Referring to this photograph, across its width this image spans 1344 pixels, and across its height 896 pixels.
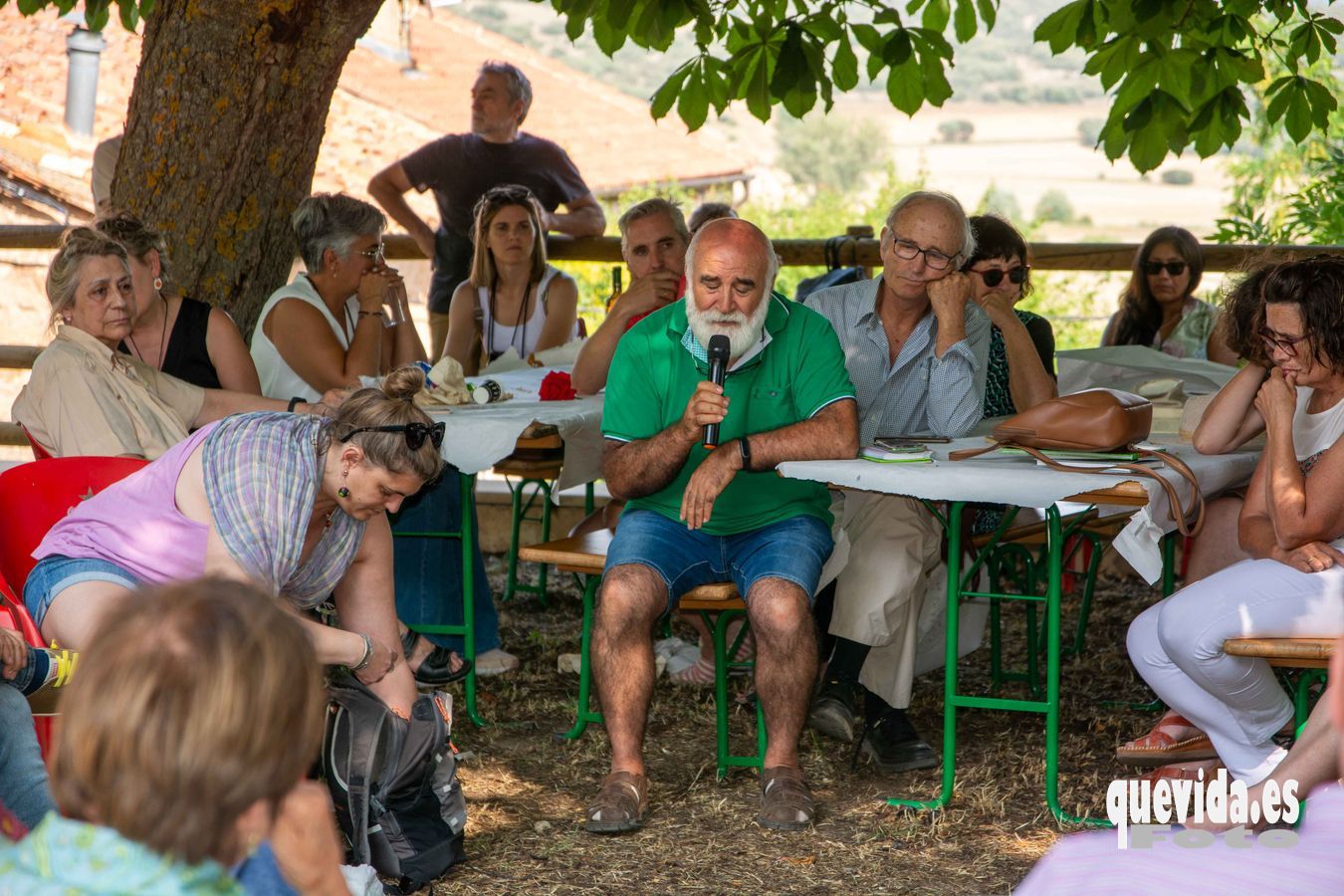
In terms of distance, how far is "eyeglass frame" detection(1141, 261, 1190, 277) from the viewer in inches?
228

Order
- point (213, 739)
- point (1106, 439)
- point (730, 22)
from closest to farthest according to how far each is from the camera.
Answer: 1. point (213, 739)
2. point (1106, 439)
3. point (730, 22)

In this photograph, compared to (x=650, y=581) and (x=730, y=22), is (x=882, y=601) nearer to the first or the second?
(x=650, y=581)

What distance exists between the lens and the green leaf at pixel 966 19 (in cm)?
503

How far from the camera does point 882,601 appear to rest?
384cm

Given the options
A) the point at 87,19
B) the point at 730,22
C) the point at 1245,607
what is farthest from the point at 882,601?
the point at 87,19

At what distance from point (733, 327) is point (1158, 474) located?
109 centimetres

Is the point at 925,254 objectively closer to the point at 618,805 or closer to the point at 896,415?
the point at 896,415

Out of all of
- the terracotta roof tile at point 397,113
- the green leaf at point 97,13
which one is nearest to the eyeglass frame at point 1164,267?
the green leaf at point 97,13

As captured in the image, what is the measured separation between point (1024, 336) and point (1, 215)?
15.1 m

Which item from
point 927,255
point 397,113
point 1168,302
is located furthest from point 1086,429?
point 397,113

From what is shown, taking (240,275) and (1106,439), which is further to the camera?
(240,275)

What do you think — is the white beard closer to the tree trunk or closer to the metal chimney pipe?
the tree trunk

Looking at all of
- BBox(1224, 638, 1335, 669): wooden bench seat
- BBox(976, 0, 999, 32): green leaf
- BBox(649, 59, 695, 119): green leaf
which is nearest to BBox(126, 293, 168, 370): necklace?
BBox(649, 59, 695, 119): green leaf

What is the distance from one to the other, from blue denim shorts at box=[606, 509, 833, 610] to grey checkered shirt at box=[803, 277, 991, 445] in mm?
477
